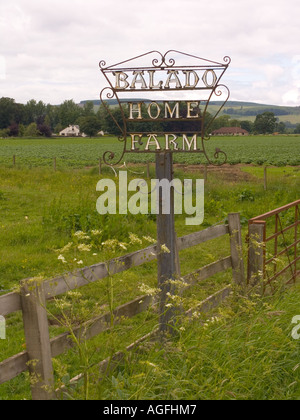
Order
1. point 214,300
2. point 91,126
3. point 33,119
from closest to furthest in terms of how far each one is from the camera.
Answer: point 214,300 < point 91,126 < point 33,119

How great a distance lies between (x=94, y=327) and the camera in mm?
3836

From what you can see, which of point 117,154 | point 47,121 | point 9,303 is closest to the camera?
point 9,303

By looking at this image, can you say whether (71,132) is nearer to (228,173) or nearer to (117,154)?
(117,154)

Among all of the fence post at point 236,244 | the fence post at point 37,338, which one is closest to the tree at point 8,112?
the fence post at point 236,244

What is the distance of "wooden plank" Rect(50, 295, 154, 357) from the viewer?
136 inches

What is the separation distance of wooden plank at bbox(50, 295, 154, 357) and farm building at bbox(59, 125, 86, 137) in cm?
9278

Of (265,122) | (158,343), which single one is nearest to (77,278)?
(158,343)

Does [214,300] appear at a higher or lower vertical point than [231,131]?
lower

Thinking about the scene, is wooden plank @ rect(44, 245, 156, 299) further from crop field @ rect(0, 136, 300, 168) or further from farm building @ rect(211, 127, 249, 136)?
farm building @ rect(211, 127, 249, 136)

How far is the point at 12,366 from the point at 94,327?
829mm

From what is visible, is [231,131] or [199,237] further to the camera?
[231,131]

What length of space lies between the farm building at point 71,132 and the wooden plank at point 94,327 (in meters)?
92.8

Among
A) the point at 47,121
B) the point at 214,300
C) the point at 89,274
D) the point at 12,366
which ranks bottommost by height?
the point at 214,300
